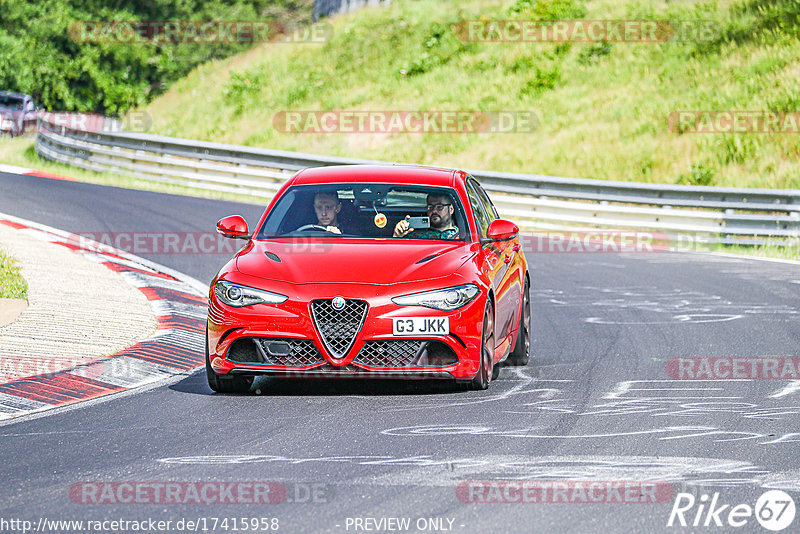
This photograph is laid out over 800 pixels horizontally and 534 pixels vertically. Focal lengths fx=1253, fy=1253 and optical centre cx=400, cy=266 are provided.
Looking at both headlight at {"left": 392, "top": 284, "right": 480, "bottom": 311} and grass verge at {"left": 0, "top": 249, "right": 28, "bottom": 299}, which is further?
grass verge at {"left": 0, "top": 249, "right": 28, "bottom": 299}

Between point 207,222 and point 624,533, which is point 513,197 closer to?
point 207,222

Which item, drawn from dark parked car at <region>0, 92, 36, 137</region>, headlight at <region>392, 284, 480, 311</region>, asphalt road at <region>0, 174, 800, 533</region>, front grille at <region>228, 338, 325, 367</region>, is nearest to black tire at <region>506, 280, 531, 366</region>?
asphalt road at <region>0, 174, 800, 533</region>

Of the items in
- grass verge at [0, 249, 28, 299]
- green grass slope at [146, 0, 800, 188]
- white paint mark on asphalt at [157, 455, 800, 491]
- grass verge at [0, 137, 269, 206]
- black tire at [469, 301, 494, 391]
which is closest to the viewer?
white paint mark on asphalt at [157, 455, 800, 491]

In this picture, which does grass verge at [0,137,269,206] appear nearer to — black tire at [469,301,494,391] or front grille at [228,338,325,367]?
black tire at [469,301,494,391]

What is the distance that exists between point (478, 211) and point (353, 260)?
171cm

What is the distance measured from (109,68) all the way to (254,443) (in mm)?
51119

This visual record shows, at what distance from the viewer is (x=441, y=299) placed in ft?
26.5

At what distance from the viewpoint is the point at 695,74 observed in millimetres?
36188

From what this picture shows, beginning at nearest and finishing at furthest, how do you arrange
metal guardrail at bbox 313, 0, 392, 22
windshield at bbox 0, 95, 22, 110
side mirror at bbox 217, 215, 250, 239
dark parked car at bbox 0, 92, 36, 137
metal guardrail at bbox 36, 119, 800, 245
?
1. side mirror at bbox 217, 215, 250, 239
2. metal guardrail at bbox 36, 119, 800, 245
3. dark parked car at bbox 0, 92, 36, 137
4. windshield at bbox 0, 95, 22, 110
5. metal guardrail at bbox 313, 0, 392, 22

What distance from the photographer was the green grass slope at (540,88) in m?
31.8

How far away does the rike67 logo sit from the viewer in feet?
16.9

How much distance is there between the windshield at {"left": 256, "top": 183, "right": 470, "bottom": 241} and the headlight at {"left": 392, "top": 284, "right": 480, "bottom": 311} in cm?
98

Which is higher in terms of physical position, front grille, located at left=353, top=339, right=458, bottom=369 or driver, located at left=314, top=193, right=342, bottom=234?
driver, located at left=314, top=193, right=342, bottom=234

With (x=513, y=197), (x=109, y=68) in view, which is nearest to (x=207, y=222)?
(x=513, y=197)
